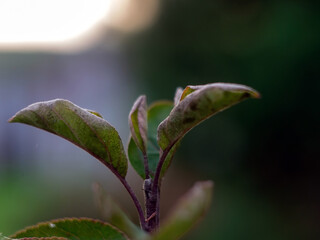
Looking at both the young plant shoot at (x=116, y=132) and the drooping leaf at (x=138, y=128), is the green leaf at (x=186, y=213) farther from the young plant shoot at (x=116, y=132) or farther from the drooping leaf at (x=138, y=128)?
the drooping leaf at (x=138, y=128)

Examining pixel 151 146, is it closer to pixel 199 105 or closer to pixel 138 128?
pixel 138 128

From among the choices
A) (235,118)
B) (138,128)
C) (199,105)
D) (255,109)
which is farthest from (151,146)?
(235,118)

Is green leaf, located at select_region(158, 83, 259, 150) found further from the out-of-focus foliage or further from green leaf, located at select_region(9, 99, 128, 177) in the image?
the out-of-focus foliage

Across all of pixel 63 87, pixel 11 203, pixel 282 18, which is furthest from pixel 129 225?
pixel 63 87

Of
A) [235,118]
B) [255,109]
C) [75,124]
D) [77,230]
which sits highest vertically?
[75,124]

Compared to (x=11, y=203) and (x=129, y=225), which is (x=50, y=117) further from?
(x=11, y=203)

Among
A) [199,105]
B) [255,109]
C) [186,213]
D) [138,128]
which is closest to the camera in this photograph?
[186,213]
